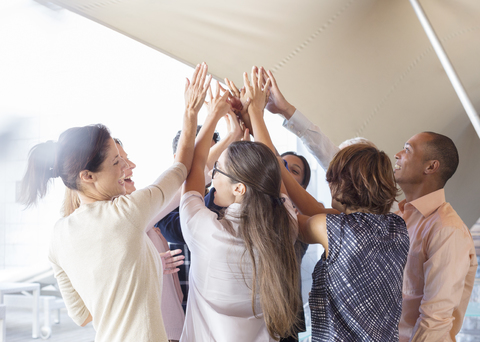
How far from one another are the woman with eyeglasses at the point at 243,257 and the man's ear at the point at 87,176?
26 centimetres

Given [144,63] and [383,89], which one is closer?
[383,89]

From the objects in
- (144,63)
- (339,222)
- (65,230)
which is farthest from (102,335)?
(144,63)

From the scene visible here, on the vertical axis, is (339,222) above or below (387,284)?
above

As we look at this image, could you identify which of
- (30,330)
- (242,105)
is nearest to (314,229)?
(242,105)

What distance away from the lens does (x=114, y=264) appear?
0.99m

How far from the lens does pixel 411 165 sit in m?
1.71

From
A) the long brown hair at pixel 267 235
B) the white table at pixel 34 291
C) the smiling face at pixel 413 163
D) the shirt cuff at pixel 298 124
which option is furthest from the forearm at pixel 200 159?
the white table at pixel 34 291

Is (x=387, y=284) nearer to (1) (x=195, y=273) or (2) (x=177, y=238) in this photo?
(1) (x=195, y=273)

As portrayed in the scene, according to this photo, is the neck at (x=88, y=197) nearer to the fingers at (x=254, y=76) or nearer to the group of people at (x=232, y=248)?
the group of people at (x=232, y=248)

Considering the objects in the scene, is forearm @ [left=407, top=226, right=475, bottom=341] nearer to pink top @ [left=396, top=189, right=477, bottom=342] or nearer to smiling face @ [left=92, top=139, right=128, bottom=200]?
pink top @ [left=396, top=189, right=477, bottom=342]

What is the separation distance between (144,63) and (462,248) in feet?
20.3

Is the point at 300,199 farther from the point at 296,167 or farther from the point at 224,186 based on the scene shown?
the point at 296,167

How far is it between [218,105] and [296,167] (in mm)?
898

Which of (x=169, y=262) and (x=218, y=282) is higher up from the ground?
(x=218, y=282)
